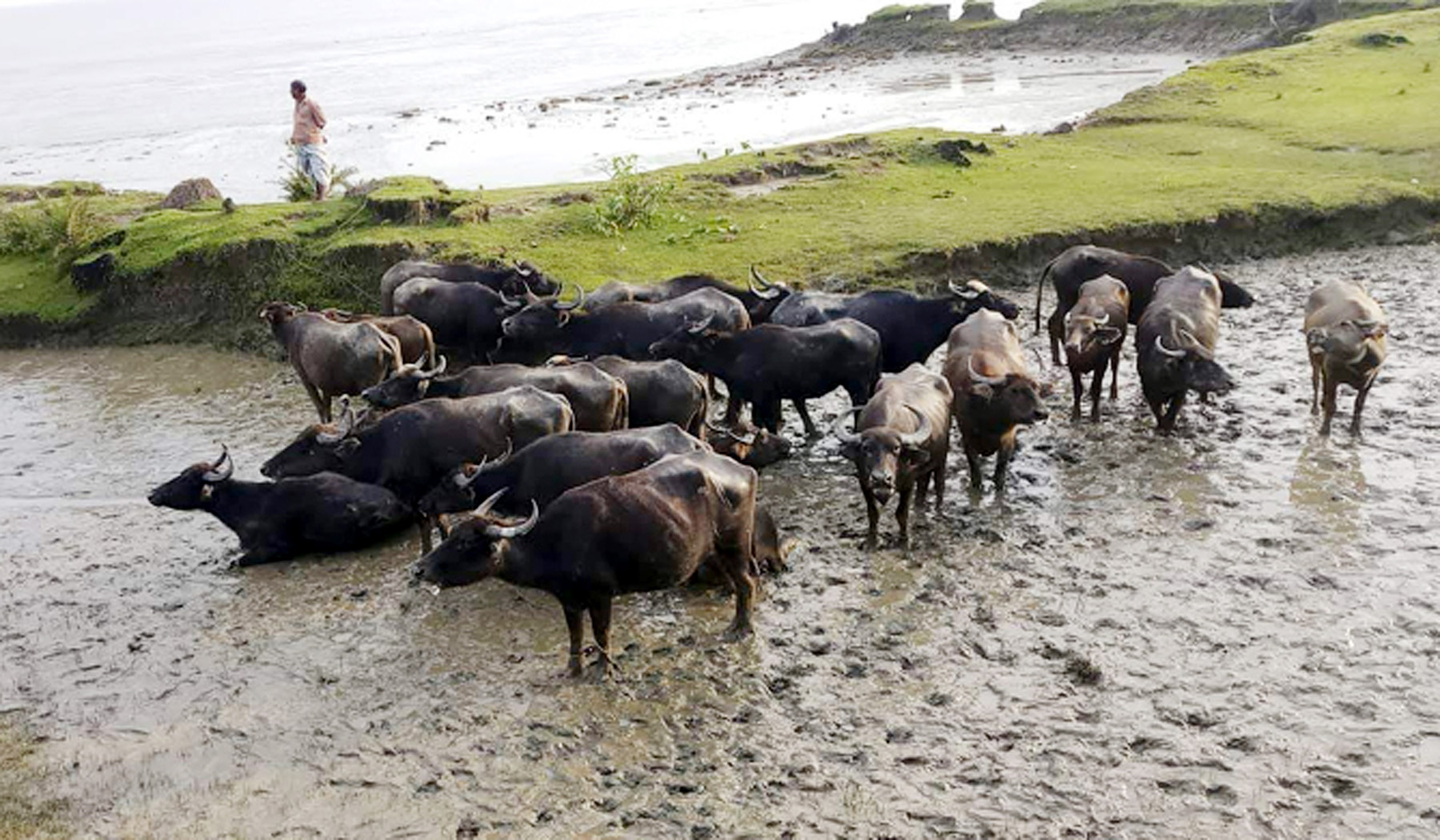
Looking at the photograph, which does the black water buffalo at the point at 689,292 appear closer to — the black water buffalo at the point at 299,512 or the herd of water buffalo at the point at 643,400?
the herd of water buffalo at the point at 643,400

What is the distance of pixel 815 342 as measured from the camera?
436 inches

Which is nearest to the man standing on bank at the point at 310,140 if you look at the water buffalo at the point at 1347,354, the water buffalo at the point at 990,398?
the water buffalo at the point at 990,398

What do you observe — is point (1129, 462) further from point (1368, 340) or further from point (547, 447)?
point (547, 447)

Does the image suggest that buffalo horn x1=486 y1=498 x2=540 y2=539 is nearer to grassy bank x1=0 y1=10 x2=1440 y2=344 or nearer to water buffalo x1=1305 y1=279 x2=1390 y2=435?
water buffalo x1=1305 y1=279 x2=1390 y2=435

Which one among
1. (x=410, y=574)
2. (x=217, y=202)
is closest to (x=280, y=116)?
(x=217, y=202)

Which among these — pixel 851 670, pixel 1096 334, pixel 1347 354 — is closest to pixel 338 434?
pixel 851 670

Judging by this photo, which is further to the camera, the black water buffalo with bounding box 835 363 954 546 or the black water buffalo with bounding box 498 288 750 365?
the black water buffalo with bounding box 498 288 750 365

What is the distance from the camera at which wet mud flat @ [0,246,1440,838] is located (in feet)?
21.3

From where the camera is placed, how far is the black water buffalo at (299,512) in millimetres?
9672

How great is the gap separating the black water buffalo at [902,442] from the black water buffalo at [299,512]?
3514 mm

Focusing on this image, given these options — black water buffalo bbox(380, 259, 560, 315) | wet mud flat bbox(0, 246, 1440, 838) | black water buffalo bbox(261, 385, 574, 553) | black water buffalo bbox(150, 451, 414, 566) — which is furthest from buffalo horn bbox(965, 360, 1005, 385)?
black water buffalo bbox(380, 259, 560, 315)

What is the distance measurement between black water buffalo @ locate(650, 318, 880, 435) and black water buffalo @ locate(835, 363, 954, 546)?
33.6 inches

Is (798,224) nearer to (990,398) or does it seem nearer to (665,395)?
(665,395)

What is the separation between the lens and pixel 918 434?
29.8ft
